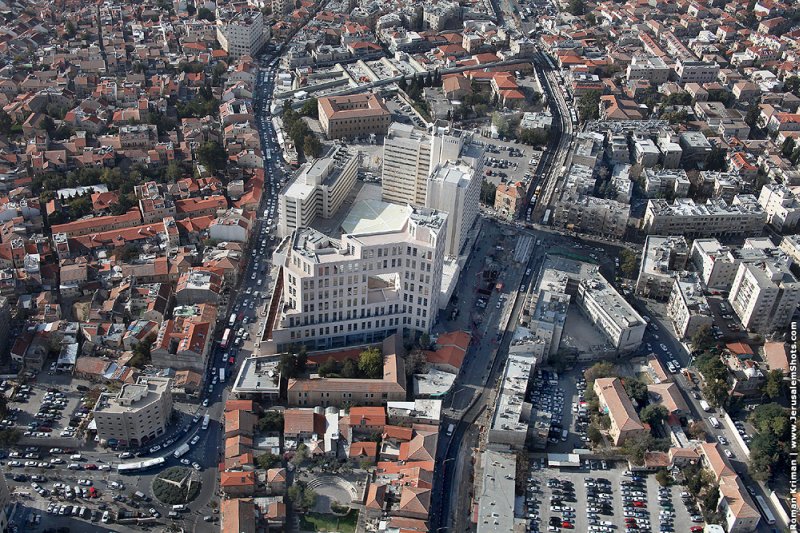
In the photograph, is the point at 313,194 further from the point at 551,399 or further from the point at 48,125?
the point at 48,125

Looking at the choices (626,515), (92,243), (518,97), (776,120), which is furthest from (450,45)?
(626,515)

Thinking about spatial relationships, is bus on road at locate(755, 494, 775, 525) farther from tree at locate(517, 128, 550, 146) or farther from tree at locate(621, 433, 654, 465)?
tree at locate(517, 128, 550, 146)

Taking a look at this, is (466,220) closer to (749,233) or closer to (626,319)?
(626,319)

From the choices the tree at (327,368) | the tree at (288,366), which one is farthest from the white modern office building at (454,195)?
the tree at (288,366)

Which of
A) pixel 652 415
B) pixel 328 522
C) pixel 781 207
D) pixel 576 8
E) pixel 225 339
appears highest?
pixel 576 8

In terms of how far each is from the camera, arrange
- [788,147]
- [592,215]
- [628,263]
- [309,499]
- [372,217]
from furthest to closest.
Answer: [788,147], [592,215], [372,217], [628,263], [309,499]

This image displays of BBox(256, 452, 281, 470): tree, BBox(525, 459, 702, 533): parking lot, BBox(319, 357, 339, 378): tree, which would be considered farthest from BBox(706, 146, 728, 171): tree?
BBox(256, 452, 281, 470): tree

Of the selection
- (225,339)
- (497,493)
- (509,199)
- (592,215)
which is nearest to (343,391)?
(225,339)
